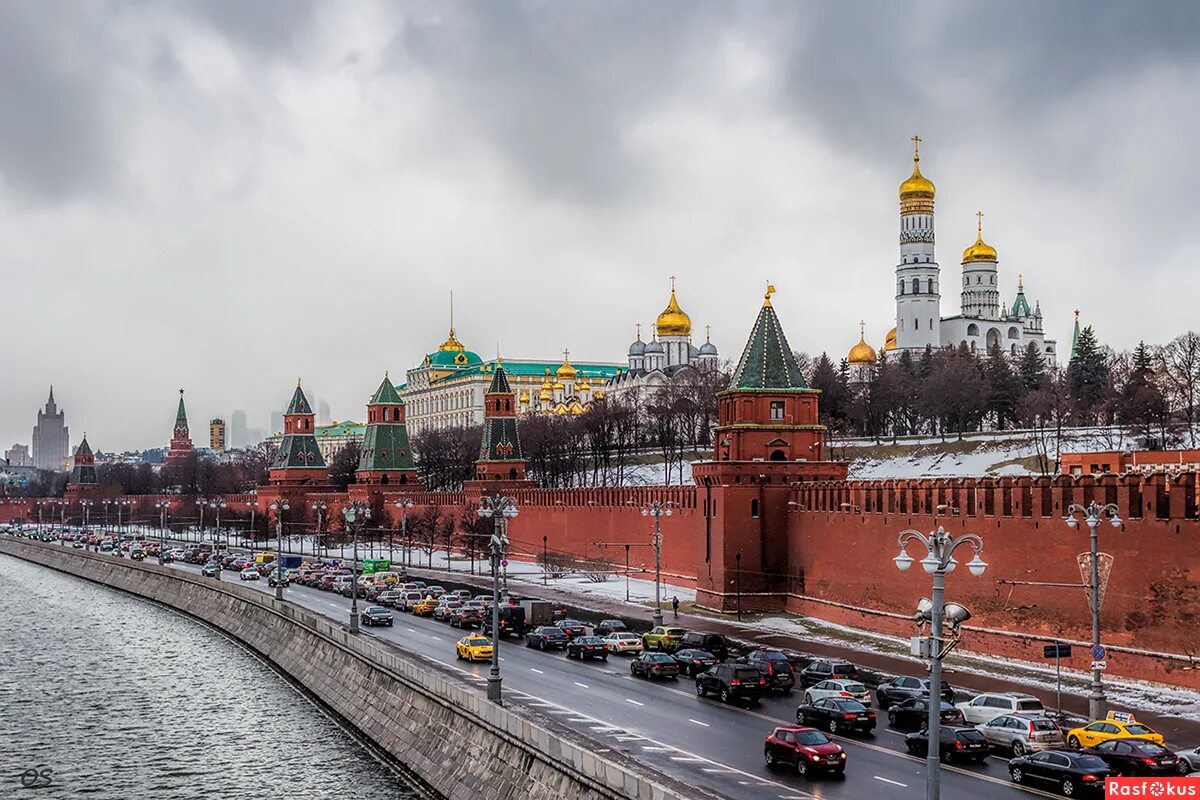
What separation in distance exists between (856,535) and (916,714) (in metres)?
19.0

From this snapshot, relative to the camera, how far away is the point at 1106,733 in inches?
1035

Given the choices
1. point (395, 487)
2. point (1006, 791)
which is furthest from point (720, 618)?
point (395, 487)

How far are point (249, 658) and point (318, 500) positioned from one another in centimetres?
6206

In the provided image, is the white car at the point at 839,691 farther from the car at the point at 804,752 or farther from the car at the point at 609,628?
the car at the point at 609,628

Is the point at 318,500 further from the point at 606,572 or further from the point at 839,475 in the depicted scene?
the point at 839,475

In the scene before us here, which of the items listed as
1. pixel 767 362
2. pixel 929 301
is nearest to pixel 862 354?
pixel 929 301

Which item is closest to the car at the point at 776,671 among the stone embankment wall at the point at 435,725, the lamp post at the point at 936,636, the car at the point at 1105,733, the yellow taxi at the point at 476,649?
the yellow taxi at the point at 476,649

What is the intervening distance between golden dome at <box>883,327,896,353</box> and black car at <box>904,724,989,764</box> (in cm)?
11665

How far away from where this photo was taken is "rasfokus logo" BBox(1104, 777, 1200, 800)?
71.8 feet

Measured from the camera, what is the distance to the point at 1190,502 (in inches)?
1336

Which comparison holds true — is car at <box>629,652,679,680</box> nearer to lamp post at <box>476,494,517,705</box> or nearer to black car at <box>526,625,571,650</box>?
lamp post at <box>476,494,517,705</box>

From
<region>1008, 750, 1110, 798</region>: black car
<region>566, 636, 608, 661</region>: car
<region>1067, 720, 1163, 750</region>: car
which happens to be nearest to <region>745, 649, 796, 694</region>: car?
<region>566, 636, 608, 661</region>: car

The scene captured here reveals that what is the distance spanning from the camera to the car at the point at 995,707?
28.9 meters

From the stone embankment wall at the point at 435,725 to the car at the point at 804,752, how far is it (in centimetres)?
423
